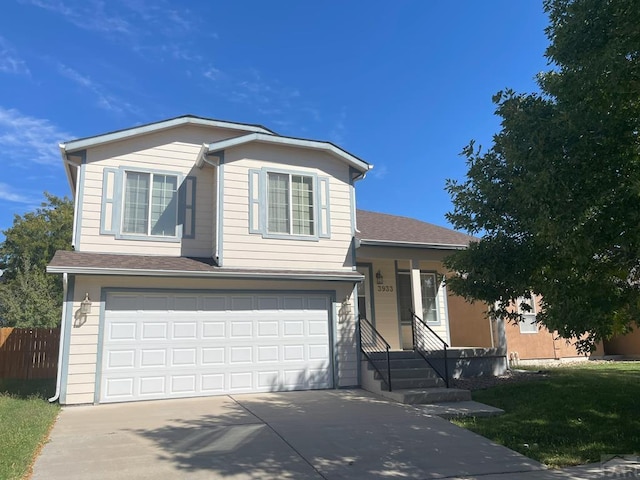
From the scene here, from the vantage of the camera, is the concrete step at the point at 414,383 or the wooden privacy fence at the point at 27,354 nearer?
the concrete step at the point at 414,383

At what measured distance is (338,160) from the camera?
1245cm

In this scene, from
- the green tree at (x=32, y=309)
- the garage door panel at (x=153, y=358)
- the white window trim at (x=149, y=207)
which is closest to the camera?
the garage door panel at (x=153, y=358)

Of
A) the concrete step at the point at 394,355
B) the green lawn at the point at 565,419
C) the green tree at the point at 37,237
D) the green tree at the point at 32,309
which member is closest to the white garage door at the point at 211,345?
the concrete step at the point at 394,355

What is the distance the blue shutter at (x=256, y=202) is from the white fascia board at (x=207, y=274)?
125 cm

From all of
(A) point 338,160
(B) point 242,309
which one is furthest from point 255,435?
(A) point 338,160

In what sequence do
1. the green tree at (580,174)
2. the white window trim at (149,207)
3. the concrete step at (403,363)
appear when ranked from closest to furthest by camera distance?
the green tree at (580,174) < the white window trim at (149,207) < the concrete step at (403,363)

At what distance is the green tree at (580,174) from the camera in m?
5.78

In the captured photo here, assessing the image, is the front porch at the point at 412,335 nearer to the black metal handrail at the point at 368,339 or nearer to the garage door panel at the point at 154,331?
the black metal handrail at the point at 368,339

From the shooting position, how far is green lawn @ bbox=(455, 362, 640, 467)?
6277 millimetres

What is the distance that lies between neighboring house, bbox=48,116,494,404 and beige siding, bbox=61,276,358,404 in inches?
1.0

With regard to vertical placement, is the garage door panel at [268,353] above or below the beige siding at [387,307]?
below

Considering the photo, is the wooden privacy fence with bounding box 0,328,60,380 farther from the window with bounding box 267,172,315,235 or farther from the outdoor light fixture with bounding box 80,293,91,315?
the window with bounding box 267,172,315,235

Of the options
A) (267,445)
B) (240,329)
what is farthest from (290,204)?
(267,445)

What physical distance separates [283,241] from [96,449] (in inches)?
249
